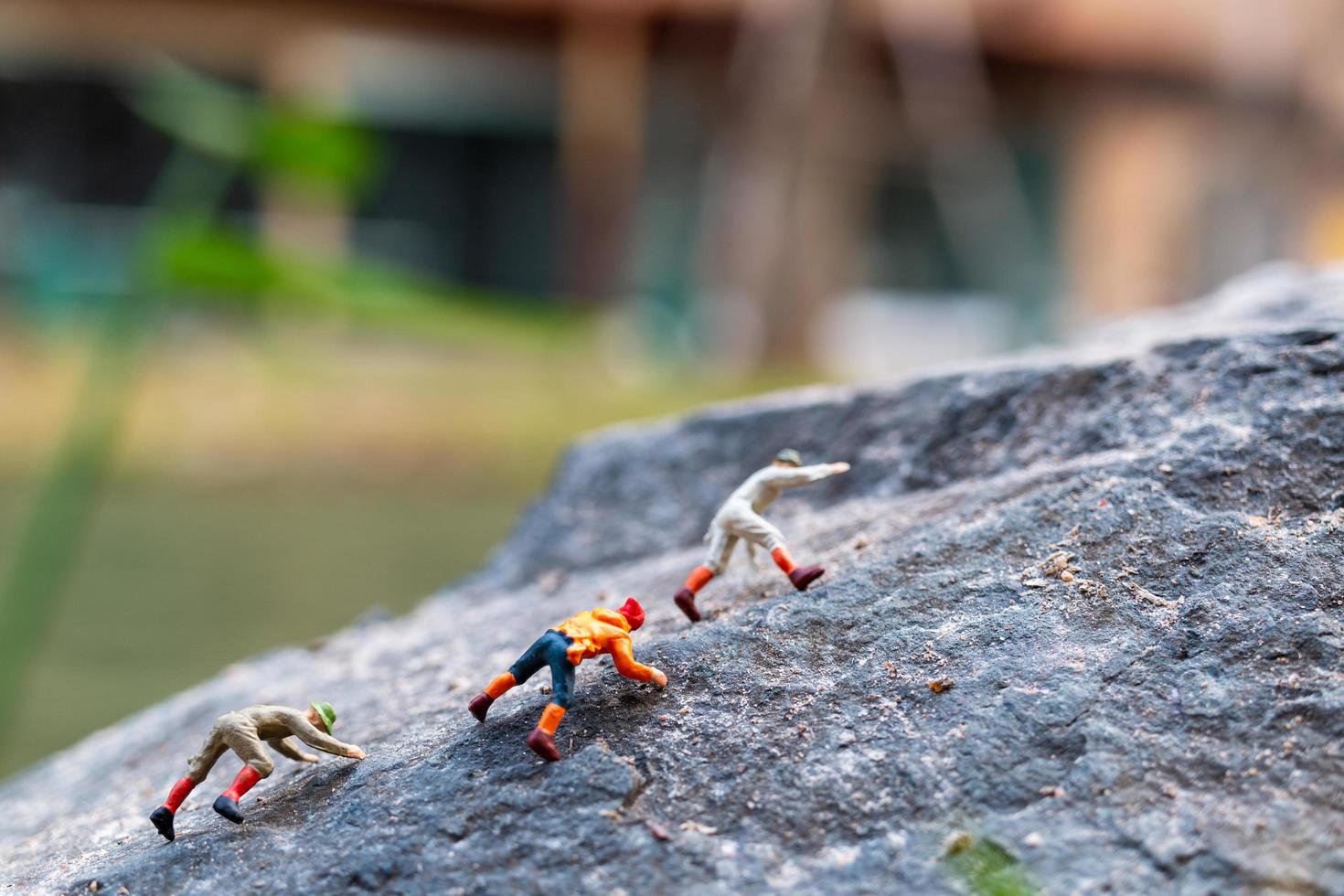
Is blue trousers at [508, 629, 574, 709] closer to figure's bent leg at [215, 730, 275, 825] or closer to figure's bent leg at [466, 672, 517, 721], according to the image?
figure's bent leg at [466, 672, 517, 721]

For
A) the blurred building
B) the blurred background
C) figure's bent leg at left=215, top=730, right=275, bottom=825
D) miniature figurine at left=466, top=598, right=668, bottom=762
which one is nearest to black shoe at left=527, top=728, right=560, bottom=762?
miniature figurine at left=466, top=598, right=668, bottom=762

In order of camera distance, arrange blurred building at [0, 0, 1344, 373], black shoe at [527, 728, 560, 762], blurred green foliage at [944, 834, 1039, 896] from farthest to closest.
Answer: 1. blurred building at [0, 0, 1344, 373]
2. black shoe at [527, 728, 560, 762]
3. blurred green foliage at [944, 834, 1039, 896]

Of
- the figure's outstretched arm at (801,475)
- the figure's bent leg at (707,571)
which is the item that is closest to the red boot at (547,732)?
the figure's bent leg at (707,571)

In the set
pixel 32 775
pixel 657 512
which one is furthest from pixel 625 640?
pixel 32 775

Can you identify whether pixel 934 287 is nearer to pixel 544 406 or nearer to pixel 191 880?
pixel 544 406

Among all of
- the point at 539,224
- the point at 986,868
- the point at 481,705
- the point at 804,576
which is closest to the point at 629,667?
the point at 481,705
